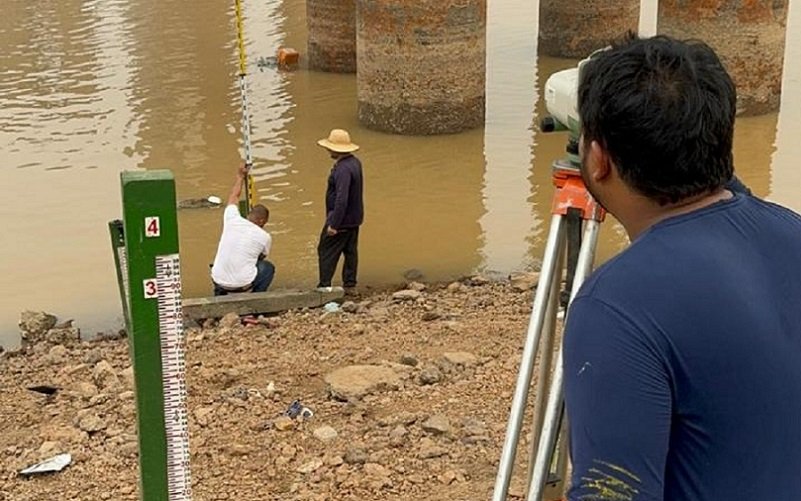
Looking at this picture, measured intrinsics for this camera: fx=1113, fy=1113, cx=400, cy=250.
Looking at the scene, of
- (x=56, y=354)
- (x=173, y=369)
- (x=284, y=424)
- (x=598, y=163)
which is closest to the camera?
(x=598, y=163)

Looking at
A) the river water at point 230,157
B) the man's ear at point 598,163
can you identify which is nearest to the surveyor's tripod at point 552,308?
the man's ear at point 598,163

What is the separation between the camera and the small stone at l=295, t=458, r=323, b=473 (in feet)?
16.4

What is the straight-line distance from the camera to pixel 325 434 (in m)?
5.38

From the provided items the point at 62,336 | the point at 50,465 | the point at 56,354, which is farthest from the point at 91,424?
the point at 62,336

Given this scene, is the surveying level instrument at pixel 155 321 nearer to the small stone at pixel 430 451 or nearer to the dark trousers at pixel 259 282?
the small stone at pixel 430 451

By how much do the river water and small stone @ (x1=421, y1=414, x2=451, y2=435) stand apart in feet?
14.6

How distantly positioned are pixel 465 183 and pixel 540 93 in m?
5.15

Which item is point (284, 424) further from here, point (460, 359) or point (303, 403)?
point (460, 359)

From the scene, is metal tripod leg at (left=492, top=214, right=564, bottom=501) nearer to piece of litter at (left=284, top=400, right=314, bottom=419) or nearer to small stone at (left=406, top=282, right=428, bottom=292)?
piece of litter at (left=284, top=400, right=314, bottom=419)

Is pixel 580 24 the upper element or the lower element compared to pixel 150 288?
lower

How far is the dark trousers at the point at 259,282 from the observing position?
8.55 m

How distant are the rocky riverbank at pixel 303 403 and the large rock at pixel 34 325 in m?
0.09

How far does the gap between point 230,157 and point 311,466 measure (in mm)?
9534

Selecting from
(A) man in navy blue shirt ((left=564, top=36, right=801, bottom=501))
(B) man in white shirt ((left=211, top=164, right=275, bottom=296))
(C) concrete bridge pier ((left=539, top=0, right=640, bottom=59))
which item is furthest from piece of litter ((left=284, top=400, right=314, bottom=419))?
(C) concrete bridge pier ((left=539, top=0, right=640, bottom=59))
